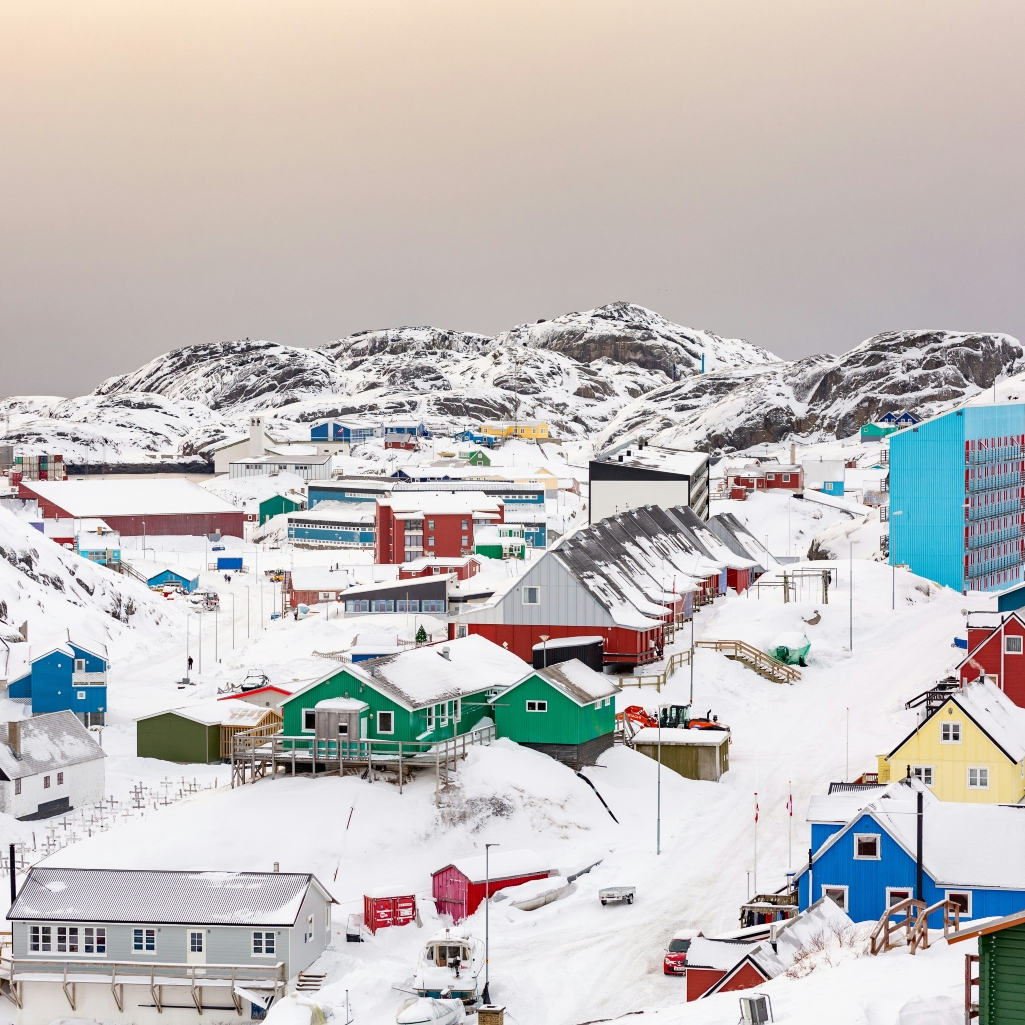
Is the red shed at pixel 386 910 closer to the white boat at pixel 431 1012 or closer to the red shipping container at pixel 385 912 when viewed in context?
the red shipping container at pixel 385 912

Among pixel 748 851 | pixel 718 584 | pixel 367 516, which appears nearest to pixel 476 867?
pixel 748 851

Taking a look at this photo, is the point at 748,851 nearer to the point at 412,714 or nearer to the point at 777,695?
the point at 412,714

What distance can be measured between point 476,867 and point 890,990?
54.2ft

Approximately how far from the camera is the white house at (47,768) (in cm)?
4312

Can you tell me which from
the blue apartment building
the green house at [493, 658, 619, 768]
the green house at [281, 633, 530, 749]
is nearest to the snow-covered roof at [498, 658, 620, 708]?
the green house at [493, 658, 619, 768]

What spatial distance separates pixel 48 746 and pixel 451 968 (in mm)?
20981

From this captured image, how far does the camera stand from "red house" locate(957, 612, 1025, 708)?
45219mm

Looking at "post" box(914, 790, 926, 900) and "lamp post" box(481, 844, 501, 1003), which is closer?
"post" box(914, 790, 926, 900)

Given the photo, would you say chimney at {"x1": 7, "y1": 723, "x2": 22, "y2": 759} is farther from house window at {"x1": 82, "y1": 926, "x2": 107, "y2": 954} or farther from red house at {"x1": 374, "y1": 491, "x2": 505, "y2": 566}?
red house at {"x1": 374, "y1": 491, "x2": 505, "y2": 566}

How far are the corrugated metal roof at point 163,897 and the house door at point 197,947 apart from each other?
27 cm

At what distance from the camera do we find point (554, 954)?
30.6 m

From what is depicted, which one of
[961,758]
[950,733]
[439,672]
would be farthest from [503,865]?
[961,758]

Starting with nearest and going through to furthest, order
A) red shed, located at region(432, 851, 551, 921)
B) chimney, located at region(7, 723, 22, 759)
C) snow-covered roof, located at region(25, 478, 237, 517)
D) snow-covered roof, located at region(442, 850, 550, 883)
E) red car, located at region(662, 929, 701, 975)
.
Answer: red car, located at region(662, 929, 701, 975) < red shed, located at region(432, 851, 551, 921) < snow-covered roof, located at region(442, 850, 550, 883) < chimney, located at region(7, 723, 22, 759) < snow-covered roof, located at region(25, 478, 237, 517)

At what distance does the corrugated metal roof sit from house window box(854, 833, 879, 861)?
11.5 metres
